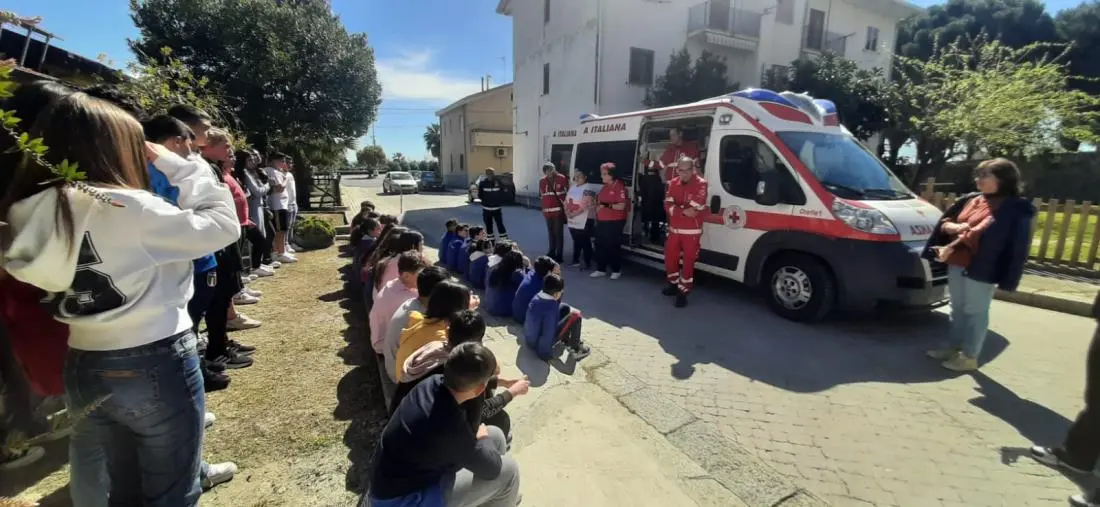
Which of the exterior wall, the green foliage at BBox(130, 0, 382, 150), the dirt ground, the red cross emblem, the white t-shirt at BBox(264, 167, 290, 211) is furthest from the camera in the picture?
the exterior wall

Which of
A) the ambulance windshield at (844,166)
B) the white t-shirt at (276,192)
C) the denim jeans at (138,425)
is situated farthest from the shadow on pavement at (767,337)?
the white t-shirt at (276,192)

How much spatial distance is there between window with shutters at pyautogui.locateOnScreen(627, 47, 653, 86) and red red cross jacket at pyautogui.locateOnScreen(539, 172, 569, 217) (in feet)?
41.8

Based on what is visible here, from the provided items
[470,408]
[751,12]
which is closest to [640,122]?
[470,408]

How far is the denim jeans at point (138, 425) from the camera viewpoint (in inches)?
63.2

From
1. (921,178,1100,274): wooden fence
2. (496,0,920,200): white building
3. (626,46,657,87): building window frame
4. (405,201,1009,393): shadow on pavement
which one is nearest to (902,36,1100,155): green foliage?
(496,0,920,200): white building

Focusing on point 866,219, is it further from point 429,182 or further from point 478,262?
point 429,182

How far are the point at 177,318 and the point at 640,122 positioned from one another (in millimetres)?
6756

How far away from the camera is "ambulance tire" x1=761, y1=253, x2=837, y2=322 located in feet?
17.1

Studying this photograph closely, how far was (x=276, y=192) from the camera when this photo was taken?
8.52m

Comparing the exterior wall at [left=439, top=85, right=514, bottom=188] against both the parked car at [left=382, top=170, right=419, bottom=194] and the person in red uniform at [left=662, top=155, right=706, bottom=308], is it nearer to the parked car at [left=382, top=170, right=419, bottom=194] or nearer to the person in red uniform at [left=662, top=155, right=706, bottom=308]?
the parked car at [left=382, top=170, right=419, bottom=194]

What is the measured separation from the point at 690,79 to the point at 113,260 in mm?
19818

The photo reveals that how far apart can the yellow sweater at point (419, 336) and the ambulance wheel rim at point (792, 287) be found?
167 inches

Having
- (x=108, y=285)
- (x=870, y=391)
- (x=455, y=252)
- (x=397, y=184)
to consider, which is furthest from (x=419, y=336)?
(x=397, y=184)

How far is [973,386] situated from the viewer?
4023mm
